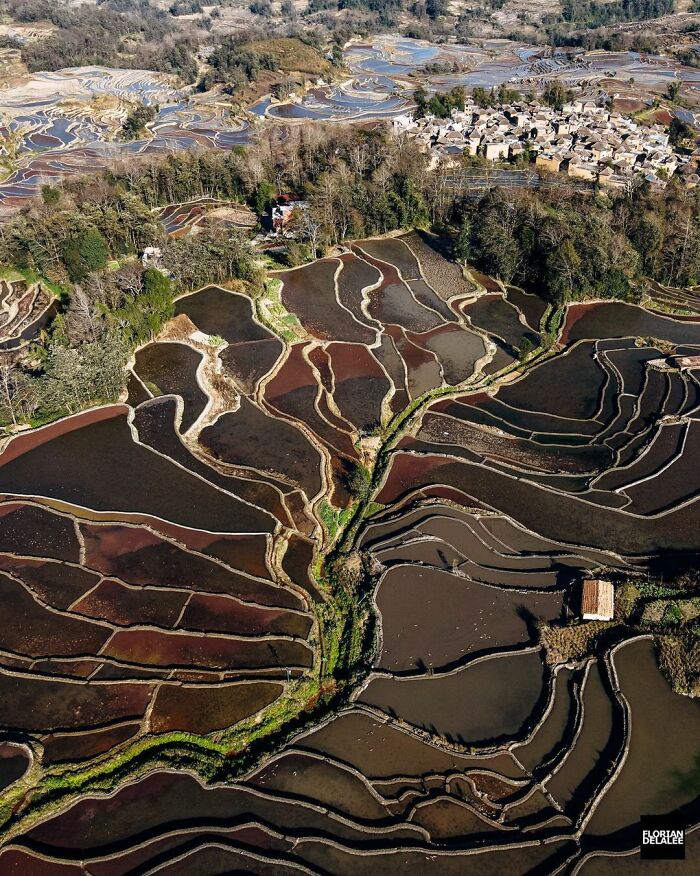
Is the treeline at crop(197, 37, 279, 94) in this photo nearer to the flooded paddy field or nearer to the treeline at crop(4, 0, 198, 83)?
the flooded paddy field

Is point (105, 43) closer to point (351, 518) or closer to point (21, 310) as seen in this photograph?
point (21, 310)

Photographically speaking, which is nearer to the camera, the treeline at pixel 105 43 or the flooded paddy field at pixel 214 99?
the flooded paddy field at pixel 214 99

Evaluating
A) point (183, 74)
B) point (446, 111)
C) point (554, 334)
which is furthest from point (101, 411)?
point (183, 74)

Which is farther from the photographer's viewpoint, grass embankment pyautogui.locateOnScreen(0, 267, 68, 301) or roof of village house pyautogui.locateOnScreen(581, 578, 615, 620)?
grass embankment pyautogui.locateOnScreen(0, 267, 68, 301)

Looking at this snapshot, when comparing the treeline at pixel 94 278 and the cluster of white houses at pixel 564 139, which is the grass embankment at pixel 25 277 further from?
the cluster of white houses at pixel 564 139

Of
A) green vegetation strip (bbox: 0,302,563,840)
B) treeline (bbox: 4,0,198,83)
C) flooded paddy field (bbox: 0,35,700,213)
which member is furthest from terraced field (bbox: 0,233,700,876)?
treeline (bbox: 4,0,198,83)

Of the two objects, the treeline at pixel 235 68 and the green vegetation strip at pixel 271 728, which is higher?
the treeline at pixel 235 68

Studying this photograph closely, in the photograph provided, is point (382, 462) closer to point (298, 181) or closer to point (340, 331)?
point (340, 331)

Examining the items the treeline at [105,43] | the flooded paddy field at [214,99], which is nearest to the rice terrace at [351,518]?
the flooded paddy field at [214,99]
